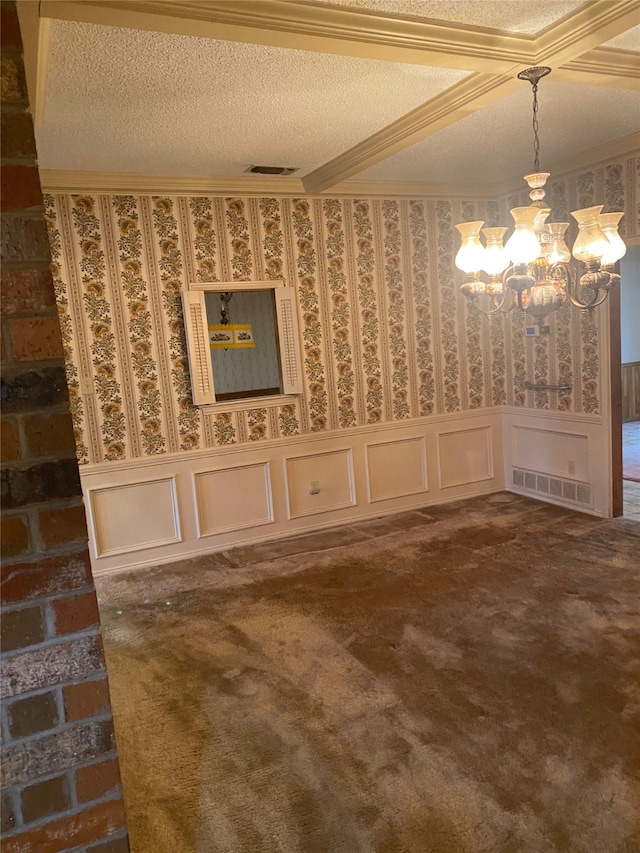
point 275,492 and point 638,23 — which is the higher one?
point 638,23

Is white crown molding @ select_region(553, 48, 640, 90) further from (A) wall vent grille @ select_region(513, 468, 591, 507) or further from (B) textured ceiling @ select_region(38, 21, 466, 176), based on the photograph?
(A) wall vent grille @ select_region(513, 468, 591, 507)

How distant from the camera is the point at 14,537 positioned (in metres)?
1.00

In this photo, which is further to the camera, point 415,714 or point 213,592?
point 213,592

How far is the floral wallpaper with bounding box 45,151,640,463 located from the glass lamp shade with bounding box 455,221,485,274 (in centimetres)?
190

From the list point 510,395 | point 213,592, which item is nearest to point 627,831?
point 213,592

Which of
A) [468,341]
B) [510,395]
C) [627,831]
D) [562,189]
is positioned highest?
[562,189]

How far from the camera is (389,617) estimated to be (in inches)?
131

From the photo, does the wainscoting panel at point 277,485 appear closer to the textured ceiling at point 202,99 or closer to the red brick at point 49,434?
the textured ceiling at point 202,99

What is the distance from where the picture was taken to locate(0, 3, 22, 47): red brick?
3.06 feet

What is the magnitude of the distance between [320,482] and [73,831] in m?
3.85

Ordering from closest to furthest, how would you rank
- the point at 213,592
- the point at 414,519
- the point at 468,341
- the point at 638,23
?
1. the point at 638,23
2. the point at 213,592
3. the point at 414,519
4. the point at 468,341

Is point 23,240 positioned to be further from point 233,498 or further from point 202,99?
point 233,498

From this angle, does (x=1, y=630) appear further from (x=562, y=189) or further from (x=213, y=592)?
(x=562, y=189)

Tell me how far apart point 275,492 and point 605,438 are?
251 cm
